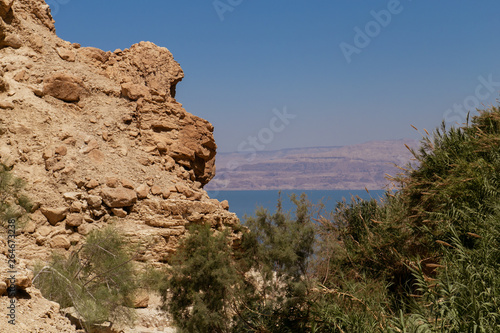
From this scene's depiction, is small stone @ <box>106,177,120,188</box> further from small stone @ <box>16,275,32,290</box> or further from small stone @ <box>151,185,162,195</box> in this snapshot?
small stone @ <box>16,275,32,290</box>

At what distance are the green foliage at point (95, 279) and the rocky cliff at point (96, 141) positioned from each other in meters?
1.26

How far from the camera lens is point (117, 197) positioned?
17.0m

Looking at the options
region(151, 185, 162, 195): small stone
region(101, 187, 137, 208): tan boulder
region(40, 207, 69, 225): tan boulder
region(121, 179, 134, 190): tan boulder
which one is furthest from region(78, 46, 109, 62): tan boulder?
region(40, 207, 69, 225): tan boulder

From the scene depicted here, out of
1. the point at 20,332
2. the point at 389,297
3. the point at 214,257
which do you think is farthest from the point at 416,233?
the point at 20,332

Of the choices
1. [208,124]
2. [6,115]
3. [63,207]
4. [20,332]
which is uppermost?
[208,124]

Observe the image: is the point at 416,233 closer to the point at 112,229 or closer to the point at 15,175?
the point at 112,229

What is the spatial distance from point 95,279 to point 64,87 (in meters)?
7.85

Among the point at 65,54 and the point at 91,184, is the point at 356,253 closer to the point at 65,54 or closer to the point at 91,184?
the point at 91,184

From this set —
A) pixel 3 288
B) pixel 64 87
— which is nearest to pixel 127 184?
pixel 64 87

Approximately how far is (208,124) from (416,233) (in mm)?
9779

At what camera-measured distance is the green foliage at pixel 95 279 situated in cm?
1229

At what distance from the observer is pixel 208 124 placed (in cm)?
2127

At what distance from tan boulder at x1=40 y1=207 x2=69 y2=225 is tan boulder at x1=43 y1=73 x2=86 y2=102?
4.75m

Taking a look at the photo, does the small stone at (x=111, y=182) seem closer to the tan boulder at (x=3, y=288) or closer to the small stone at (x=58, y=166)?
the small stone at (x=58, y=166)
